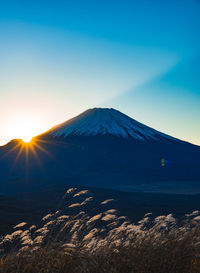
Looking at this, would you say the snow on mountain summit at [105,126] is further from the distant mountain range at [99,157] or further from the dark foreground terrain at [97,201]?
the dark foreground terrain at [97,201]

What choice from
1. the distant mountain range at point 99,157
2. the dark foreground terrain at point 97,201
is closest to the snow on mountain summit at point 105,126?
the distant mountain range at point 99,157

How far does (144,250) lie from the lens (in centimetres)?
353

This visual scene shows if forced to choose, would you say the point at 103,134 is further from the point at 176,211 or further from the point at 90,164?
the point at 176,211

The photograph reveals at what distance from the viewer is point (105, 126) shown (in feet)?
302

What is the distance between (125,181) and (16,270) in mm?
51493

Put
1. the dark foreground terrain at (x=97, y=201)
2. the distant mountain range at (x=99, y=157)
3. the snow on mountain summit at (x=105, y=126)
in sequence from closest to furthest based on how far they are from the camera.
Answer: the dark foreground terrain at (x=97, y=201), the distant mountain range at (x=99, y=157), the snow on mountain summit at (x=105, y=126)

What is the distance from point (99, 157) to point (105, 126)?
22625 millimetres

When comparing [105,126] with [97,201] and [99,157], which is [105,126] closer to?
[99,157]

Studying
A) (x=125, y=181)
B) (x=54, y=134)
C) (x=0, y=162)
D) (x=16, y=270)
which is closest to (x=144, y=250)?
(x=16, y=270)

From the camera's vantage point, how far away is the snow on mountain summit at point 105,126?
8802 cm

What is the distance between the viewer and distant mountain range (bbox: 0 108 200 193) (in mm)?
54969

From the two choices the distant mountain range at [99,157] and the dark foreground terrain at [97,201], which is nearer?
the dark foreground terrain at [97,201]

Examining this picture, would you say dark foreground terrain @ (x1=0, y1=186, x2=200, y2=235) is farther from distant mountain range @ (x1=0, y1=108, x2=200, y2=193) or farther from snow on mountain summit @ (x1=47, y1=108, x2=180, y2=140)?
snow on mountain summit @ (x1=47, y1=108, x2=180, y2=140)

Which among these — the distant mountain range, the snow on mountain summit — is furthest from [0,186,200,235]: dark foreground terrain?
the snow on mountain summit
